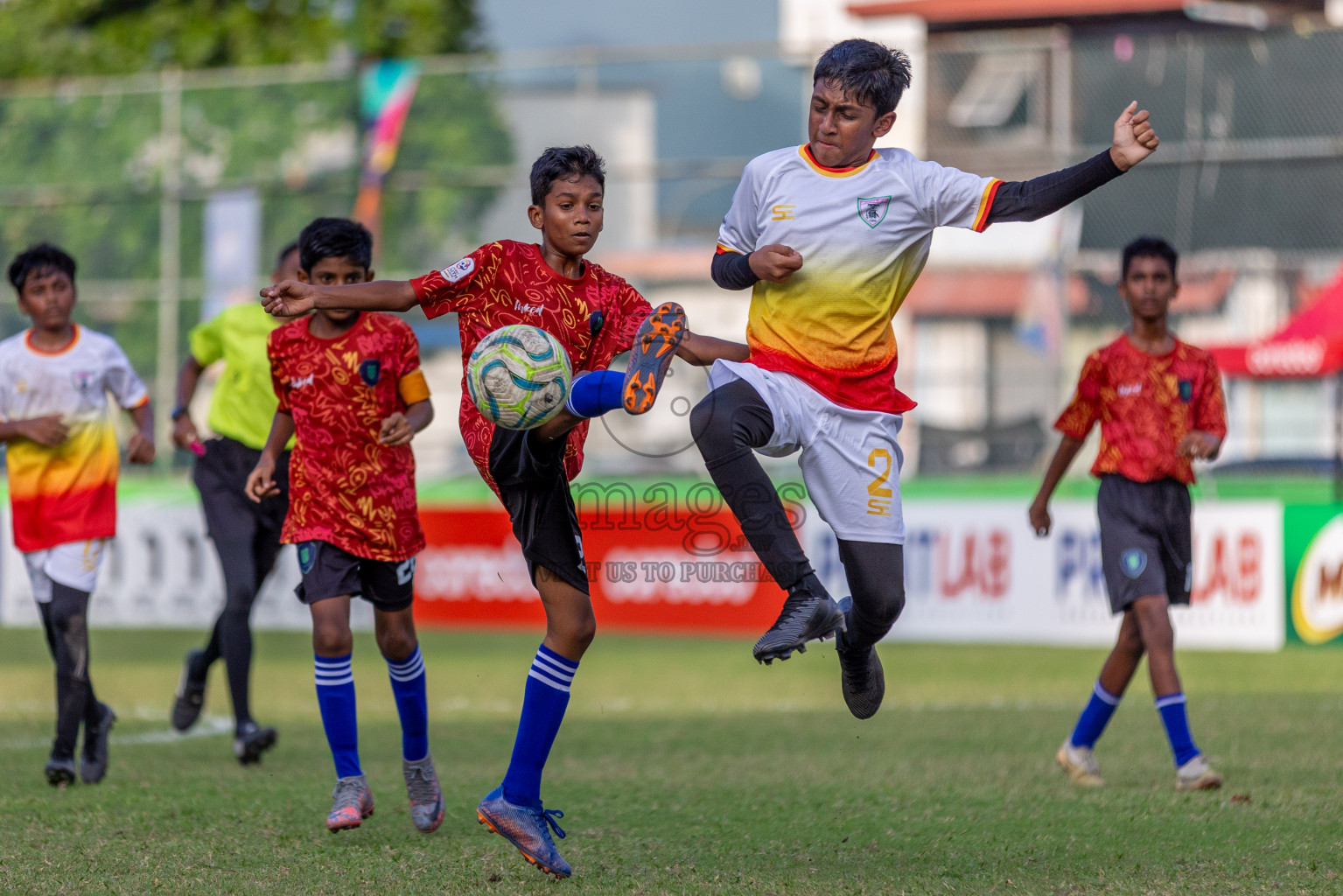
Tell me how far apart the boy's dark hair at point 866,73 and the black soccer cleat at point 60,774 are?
4081 millimetres

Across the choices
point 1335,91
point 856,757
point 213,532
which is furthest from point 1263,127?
point 213,532

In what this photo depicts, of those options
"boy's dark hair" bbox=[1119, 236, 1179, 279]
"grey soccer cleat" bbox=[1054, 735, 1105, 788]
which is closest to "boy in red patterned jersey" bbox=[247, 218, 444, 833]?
"grey soccer cleat" bbox=[1054, 735, 1105, 788]

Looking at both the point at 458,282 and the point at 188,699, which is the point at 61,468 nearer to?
the point at 188,699

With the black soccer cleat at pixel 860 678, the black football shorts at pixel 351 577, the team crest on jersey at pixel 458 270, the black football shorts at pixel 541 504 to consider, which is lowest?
the black soccer cleat at pixel 860 678

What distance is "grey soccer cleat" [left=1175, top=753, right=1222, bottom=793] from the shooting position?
6520 mm

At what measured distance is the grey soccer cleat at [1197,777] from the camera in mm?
6520

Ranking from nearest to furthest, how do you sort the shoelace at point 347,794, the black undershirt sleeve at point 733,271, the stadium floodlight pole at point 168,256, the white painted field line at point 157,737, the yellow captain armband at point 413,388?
the black undershirt sleeve at point 733,271
the shoelace at point 347,794
the yellow captain armband at point 413,388
the white painted field line at point 157,737
the stadium floodlight pole at point 168,256

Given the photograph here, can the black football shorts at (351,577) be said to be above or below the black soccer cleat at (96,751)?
above

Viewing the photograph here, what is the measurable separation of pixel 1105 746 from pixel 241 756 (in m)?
4.17

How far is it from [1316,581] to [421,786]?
8373 mm

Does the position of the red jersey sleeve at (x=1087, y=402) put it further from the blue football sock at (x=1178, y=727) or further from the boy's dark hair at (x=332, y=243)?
the boy's dark hair at (x=332, y=243)

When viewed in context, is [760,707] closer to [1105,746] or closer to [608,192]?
[1105,746]

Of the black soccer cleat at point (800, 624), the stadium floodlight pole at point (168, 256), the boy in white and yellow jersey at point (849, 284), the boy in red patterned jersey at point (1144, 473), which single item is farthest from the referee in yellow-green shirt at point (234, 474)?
the stadium floodlight pole at point (168, 256)

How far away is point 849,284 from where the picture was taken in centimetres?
516
